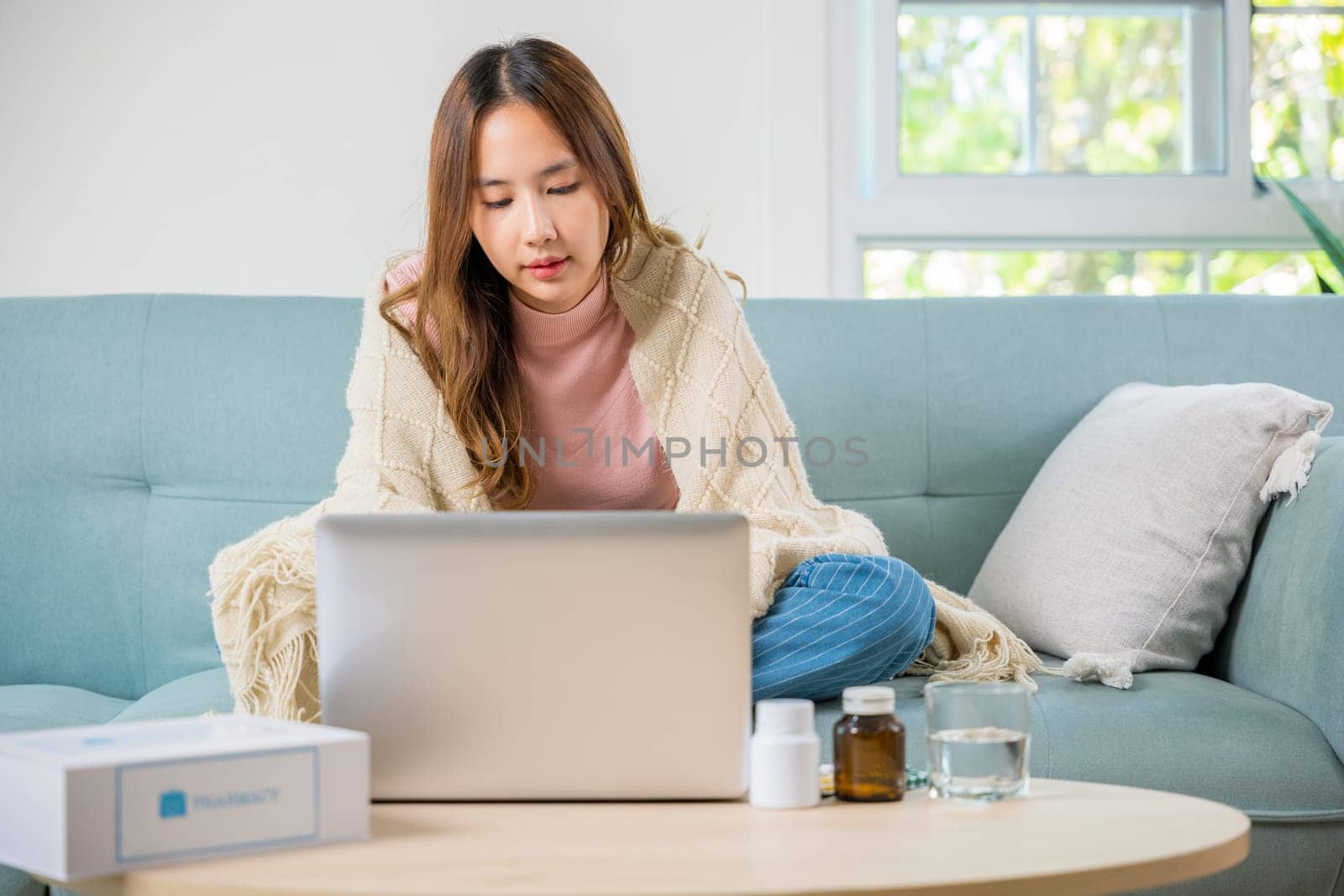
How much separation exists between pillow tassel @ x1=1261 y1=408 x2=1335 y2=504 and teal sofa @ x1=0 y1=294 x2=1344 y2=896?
0.05 feet

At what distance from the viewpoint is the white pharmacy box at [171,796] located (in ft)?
2.42

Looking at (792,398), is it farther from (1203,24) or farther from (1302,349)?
(1203,24)

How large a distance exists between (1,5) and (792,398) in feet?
5.18

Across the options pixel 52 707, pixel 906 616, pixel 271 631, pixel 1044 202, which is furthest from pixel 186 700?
pixel 1044 202

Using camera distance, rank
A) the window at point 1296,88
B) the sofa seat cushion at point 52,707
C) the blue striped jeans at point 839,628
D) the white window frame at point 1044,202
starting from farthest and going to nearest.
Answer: the window at point 1296,88 < the white window frame at point 1044,202 < the sofa seat cushion at point 52,707 < the blue striped jeans at point 839,628

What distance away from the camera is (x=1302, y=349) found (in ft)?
6.52

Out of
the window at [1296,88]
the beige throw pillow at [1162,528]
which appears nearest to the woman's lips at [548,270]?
the beige throw pillow at [1162,528]

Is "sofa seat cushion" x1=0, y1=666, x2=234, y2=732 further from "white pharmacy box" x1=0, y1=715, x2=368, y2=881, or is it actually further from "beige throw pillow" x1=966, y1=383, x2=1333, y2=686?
"beige throw pillow" x1=966, y1=383, x2=1333, y2=686

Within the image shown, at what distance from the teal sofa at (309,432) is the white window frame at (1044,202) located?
0.68 m

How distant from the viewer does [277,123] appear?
8.18 feet

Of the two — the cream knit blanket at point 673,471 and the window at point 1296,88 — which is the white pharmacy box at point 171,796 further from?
the window at point 1296,88

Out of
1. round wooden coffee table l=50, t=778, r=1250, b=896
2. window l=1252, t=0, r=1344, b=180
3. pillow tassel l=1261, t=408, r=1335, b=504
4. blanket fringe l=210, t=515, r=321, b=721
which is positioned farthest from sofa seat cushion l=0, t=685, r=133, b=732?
window l=1252, t=0, r=1344, b=180

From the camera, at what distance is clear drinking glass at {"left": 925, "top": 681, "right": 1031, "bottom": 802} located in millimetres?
908

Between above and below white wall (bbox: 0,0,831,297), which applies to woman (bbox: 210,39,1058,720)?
below
